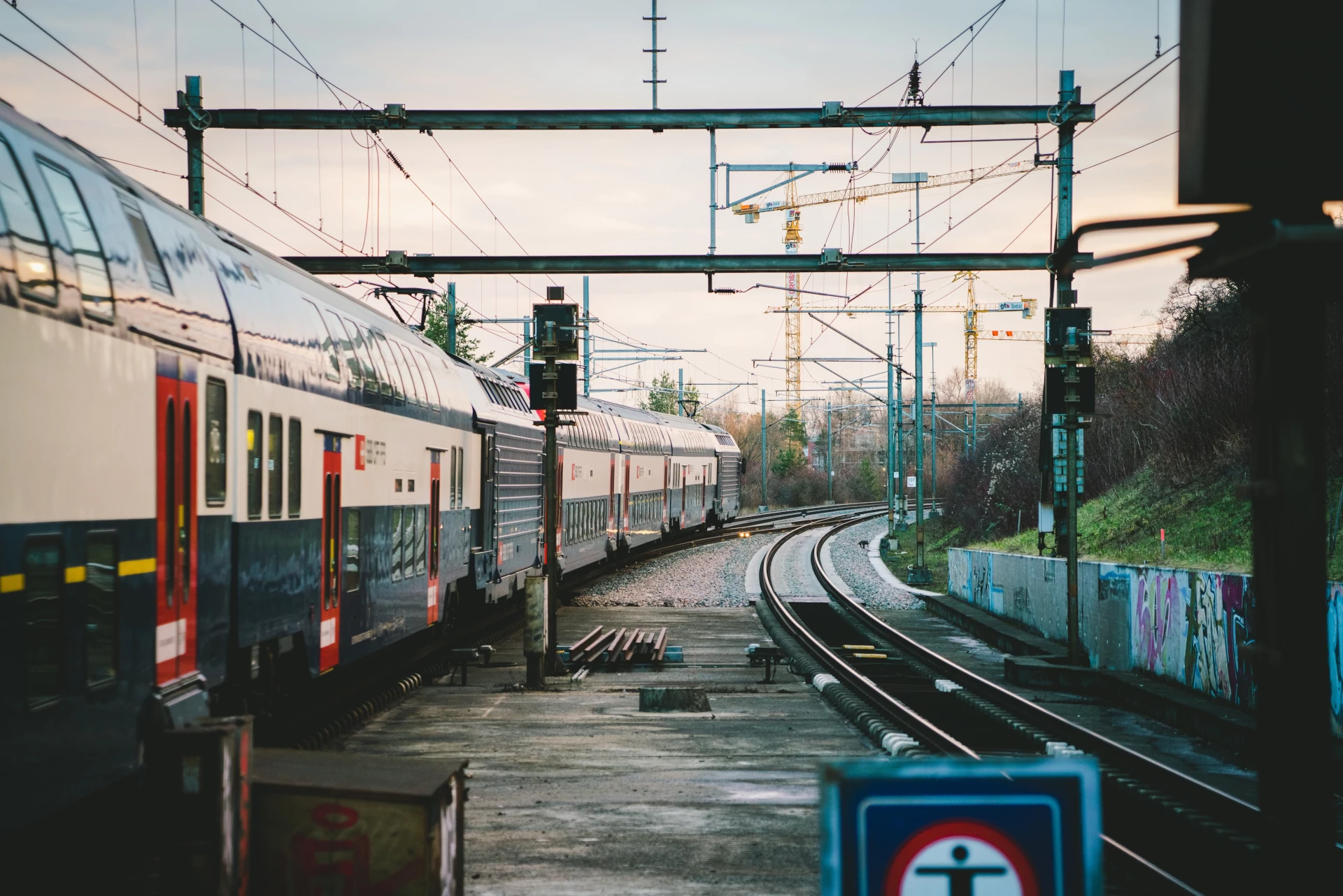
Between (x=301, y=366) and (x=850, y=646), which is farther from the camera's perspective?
(x=850, y=646)

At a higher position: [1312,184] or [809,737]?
[1312,184]

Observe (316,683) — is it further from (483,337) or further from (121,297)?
(483,337)

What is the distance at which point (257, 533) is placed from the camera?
31.2 feet

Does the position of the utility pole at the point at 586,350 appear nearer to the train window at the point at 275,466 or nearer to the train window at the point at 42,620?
the train window at the point at 275,466

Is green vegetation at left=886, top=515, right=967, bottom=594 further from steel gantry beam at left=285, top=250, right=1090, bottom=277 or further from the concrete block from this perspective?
the concrete block

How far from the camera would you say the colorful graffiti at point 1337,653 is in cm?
1160

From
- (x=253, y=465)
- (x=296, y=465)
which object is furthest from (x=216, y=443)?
(x=296, y=465)

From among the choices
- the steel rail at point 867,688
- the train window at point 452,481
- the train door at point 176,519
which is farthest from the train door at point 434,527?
the train door at point 176,519

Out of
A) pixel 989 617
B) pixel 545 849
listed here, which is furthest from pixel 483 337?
pixel 545 849

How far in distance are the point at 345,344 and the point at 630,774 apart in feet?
15.7

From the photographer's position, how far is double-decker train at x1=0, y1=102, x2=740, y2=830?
5.87 m

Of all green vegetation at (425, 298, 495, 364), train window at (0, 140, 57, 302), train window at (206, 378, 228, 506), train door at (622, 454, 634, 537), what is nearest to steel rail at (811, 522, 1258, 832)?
train window at (206, 378, 228, 506)

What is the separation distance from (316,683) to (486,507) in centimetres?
603

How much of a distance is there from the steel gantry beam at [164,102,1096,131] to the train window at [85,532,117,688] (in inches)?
630
